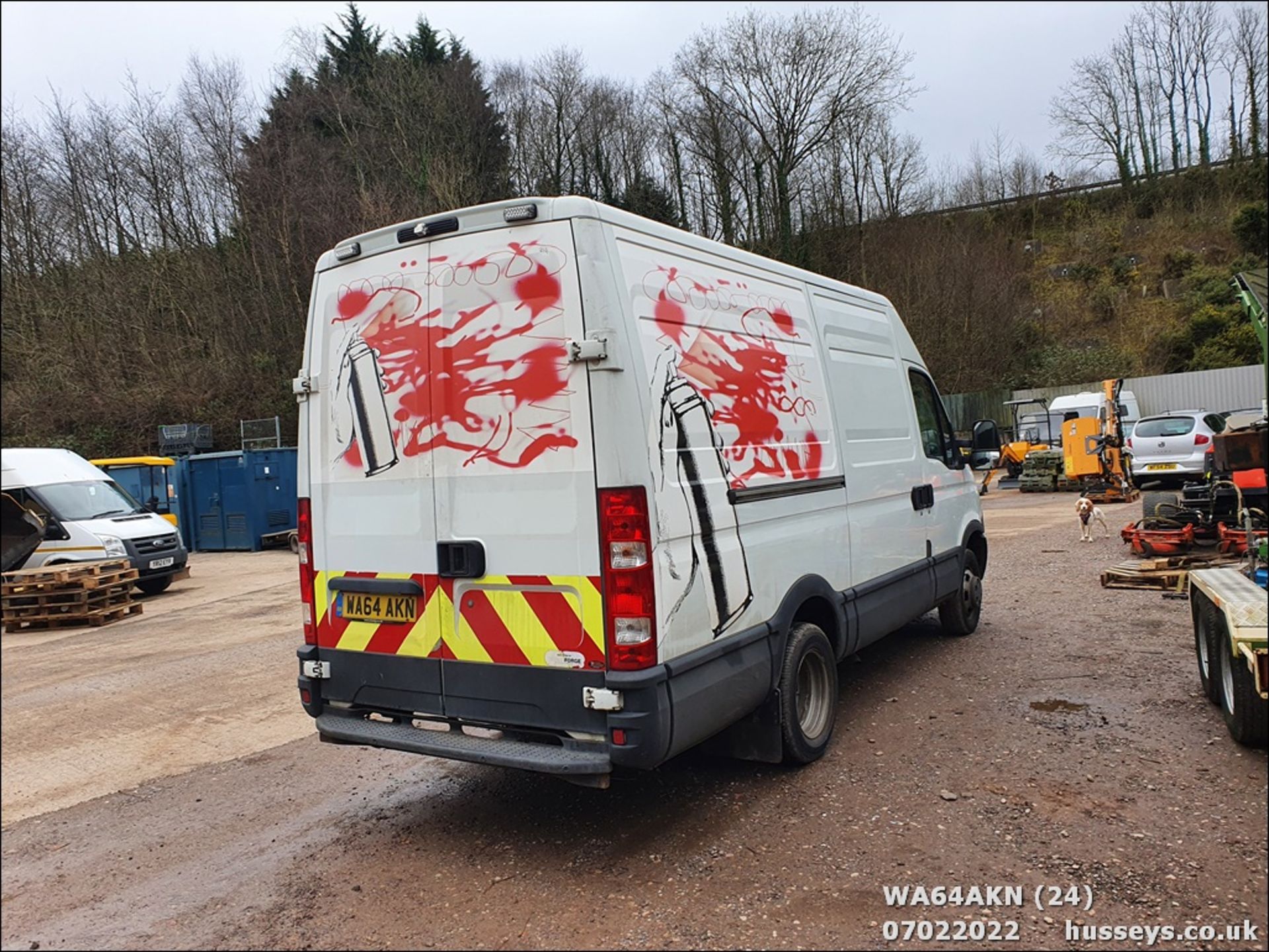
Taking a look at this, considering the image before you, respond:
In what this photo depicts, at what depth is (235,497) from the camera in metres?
18.4

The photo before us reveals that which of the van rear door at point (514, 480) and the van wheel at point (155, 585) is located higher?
the van rear door at point (514, 480)

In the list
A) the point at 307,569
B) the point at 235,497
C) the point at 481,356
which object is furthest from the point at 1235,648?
the point at 235,497

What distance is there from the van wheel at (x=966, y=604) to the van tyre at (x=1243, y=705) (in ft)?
8.18

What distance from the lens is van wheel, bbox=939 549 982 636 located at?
7.20m

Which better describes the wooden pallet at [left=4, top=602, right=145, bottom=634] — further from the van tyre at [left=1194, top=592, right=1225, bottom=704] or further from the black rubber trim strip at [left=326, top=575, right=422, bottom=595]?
the van tyre at [left=1194, top=592, right=1225, bottom=704]

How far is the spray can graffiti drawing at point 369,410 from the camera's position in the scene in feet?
13.4

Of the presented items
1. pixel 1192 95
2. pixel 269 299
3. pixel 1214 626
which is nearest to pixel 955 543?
pixel 1214 626

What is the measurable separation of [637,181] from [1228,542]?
29.9 metres

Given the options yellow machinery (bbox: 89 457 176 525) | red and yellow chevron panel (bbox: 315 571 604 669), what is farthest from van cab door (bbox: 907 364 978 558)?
yellow machinery (bbox: 89 457 176 525)

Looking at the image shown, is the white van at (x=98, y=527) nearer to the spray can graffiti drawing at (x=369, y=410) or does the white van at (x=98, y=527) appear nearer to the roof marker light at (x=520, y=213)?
the spray can graffiti drawing at (x=369, y=410)

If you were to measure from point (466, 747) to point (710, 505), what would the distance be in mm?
1490

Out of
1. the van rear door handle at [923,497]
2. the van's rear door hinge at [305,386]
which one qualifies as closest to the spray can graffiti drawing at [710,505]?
the van's rear door hinge at [305,386]

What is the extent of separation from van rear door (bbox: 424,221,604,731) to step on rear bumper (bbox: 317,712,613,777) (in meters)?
0.10

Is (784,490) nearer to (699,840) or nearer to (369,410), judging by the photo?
(699,840)
